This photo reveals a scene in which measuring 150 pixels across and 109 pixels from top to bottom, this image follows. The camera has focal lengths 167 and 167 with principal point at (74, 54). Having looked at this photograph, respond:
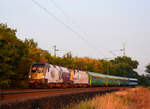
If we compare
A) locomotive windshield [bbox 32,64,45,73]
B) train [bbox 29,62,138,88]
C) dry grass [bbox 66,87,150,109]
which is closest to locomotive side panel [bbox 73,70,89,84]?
train [bbox 29,62,138,88]

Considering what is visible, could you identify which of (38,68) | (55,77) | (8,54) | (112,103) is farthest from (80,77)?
(112,103)

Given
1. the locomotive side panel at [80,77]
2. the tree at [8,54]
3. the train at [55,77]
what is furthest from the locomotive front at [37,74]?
the locomotive side panel at [80,77]

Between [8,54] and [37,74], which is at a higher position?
[8,54]

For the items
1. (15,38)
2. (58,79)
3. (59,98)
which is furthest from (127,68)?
(59,98)

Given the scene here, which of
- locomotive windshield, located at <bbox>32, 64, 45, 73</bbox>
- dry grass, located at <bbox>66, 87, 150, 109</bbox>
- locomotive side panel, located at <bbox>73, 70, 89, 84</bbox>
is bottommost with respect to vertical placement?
dry grass, located at <bbox>66, 87, 150, 109</bbox>

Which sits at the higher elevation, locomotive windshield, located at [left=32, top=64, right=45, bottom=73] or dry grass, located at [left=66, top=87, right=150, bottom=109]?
locomotive windshield, located at [left=32, top=64, right=45, bottom=73]

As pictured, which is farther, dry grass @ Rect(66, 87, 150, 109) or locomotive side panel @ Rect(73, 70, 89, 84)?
locomotive side panel @ Rect(73, 70, 89, 84)

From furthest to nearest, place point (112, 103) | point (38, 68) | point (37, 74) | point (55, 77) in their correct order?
point (55, 77)
point (38, 68)
point (37, 74)
point (112, 103)

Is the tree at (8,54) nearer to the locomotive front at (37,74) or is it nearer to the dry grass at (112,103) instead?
the locomotive front at (37,74)

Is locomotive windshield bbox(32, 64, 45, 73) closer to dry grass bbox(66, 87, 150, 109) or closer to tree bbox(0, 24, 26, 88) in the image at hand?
tree bbox(0, 24, 26, 88)

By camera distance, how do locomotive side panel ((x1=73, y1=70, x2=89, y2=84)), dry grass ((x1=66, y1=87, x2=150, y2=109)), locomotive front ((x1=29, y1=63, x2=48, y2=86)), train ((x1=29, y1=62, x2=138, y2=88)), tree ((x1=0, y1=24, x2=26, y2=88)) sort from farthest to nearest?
locomotive side panel ((x1=73, y1=70, x2=89, y2=84)) → train ((x1=29, y1=62, x2=138, y2=88)) → locomotive front ((x1=29, y1=63, x2=48, y2=86)) → tree ((x1=0, y1=24, x2=26, y2=88)) → dry grass ((x1=66, y1=87, x2=150, y2=109))

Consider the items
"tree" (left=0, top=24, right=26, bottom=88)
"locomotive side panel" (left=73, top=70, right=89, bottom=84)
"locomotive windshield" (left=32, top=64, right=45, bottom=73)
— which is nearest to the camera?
"tree" (left=0, top=24, right=26, bottom=88)

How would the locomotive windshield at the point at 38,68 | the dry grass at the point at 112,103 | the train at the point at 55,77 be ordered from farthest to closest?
1. the locomotive windshield at the point at 38,68
2. the train at the point at 55,77
3. the dry grass at the point at 112,103

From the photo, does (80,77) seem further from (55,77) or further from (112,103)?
(112,103)
